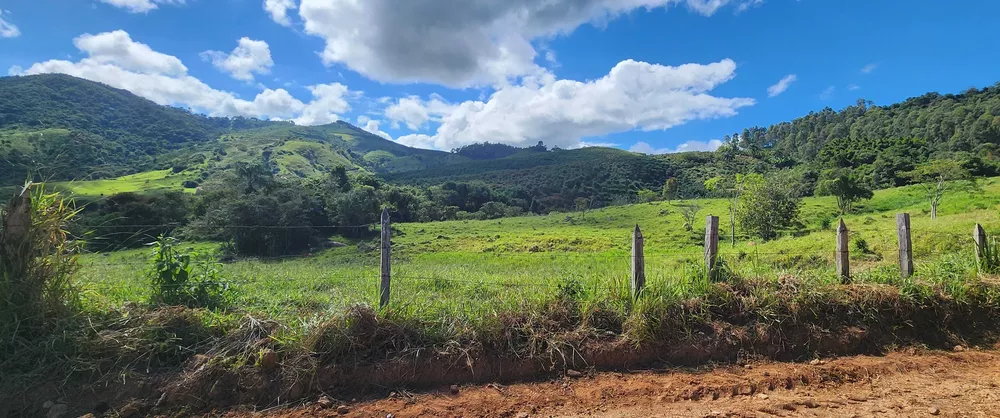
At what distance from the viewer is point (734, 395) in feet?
13.0

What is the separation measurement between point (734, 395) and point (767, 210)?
34.4 metres

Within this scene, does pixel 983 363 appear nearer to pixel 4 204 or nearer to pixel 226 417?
pixel 226 417

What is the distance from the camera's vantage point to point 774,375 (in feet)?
14.1

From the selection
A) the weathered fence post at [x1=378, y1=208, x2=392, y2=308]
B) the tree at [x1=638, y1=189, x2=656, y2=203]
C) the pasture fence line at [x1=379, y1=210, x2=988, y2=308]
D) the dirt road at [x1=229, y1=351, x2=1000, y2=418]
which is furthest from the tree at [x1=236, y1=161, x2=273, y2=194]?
the tree at [x1=638, y1=189, x2=656, y2=203]

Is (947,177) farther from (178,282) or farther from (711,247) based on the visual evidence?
(178,282)

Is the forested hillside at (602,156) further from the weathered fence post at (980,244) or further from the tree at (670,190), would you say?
the weathered fence post at (980,244)

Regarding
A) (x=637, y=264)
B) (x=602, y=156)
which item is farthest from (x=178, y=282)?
(x=602, y=156)

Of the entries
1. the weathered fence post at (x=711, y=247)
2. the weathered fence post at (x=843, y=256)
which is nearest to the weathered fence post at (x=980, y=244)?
the weathered fence post at (x=843, y=256)

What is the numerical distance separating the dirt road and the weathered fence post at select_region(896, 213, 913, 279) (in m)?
1.74

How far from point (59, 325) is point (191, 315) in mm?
1030

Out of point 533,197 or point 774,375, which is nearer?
point 774,375

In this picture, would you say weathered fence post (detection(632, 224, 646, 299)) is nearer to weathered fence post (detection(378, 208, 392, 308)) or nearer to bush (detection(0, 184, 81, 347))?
weathered fence post (detection(378, 208, 392, 308))

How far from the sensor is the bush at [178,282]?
191 inches

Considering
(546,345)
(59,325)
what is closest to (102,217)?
Result: (59,325)
